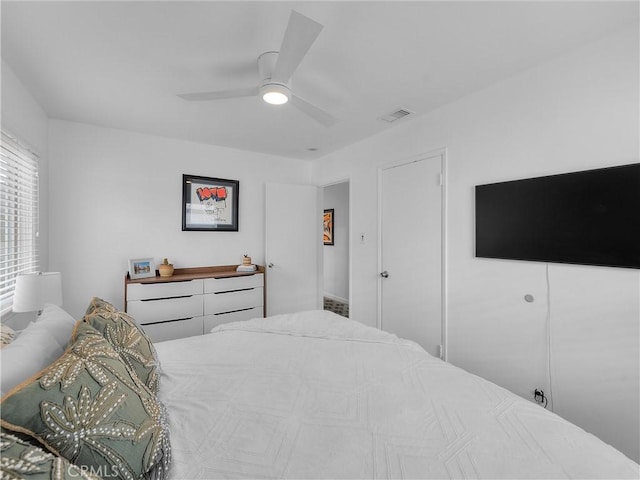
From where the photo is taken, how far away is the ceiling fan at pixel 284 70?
4.15 ft

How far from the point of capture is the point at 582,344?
1.75 metres

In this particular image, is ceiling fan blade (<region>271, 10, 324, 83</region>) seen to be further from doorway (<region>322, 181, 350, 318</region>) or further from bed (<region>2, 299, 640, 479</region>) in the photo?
doorway (<region>322, 181, 350, 318</region>)

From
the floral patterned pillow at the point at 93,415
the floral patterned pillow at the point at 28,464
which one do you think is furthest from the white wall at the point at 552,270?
the floral patterned pillow at the point at 28,464

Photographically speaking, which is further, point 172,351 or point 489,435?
point 172,351

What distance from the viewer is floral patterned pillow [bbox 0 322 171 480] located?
65 cm

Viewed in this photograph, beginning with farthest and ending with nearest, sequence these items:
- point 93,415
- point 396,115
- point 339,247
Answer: point 339,247
point 396,115
point 93,415

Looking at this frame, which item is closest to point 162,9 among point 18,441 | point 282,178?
point 18,441

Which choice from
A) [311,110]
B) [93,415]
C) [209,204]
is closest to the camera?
[93,415]

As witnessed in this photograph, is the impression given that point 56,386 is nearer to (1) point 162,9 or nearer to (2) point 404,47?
(1) point 162,9

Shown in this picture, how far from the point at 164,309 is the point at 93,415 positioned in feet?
8.41

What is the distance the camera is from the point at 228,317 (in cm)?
347

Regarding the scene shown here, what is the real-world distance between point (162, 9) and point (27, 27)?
0.81 metres

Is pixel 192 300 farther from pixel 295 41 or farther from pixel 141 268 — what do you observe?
pixel 295 41

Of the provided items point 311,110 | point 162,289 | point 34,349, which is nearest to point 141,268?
point 162,289
